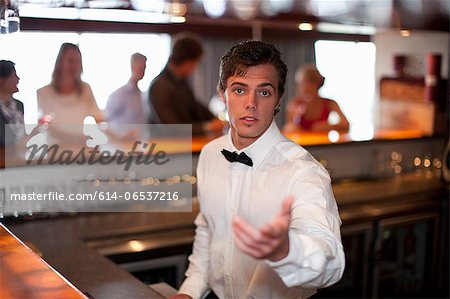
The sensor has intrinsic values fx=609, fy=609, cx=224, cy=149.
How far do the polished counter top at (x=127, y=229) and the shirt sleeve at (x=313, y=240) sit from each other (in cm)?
66

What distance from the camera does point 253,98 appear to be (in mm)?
1617

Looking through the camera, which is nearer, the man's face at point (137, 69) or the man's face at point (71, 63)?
the man's face at point (71, 63)

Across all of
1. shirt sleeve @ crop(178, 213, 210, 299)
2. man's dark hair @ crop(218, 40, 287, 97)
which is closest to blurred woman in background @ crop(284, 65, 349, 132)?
shirt sleeve @ crop(178, 213, 210, 299)

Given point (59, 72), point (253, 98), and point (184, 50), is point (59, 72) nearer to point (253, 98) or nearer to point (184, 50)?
point (184, 50)

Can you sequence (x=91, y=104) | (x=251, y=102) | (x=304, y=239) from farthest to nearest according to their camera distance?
(x=91, y=104)
(x=251, y=102)
(x=304, y=239)

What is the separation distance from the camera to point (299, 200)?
1579mm

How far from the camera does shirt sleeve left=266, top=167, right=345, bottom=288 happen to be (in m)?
1.26

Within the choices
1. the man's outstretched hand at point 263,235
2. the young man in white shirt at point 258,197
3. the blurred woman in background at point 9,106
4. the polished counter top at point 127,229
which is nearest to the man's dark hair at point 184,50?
the polished counter top at point 127,229

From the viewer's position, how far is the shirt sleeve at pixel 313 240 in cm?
126

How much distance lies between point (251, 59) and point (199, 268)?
0.75m

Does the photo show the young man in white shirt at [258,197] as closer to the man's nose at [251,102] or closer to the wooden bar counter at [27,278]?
the man's nose at [251,102]

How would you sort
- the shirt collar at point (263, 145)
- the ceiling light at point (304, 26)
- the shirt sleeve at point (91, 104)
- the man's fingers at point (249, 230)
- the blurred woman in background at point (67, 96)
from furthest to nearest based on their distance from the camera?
the ceiling light at point (304, 26)
the shirt sleeve at point (91, 104)
the blurred woman in background at point (67, 96)
the shirt collar at point (263, 145)
the man's fingers at point (249, 230)

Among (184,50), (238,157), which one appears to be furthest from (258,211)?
(184,50)

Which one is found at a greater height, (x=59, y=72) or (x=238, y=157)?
(x=59, y=72)
